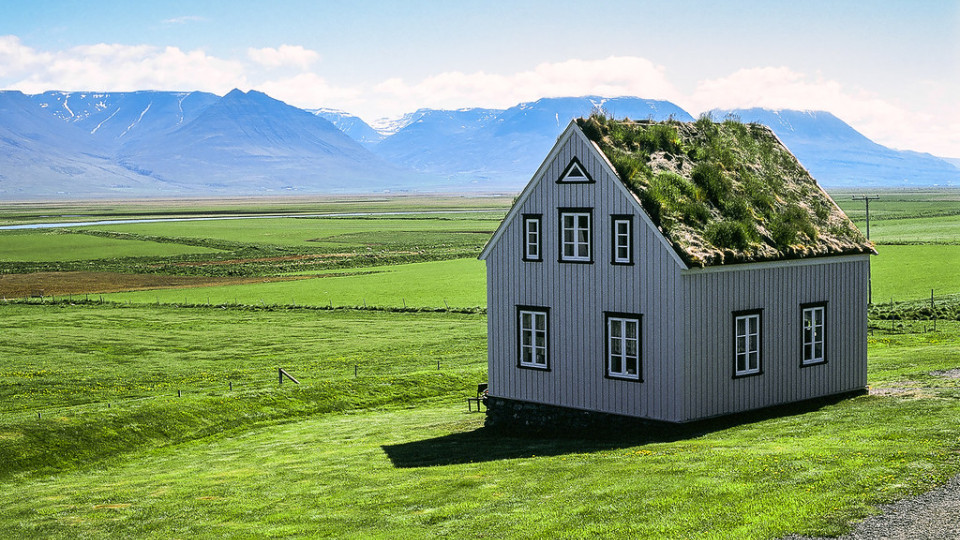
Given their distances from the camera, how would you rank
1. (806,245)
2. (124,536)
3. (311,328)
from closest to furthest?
(124,536)
(806,245)
(311,328)

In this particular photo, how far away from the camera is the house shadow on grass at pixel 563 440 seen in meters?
29.4

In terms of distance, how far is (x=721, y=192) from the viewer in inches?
1328

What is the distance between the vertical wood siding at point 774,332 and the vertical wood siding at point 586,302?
83 cm

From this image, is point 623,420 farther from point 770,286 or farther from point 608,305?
point 770,286

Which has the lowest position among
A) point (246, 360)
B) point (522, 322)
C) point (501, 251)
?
point (246, 360)

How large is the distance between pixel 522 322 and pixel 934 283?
61.9 m

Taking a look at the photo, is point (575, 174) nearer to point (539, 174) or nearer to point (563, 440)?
point (539, 174)

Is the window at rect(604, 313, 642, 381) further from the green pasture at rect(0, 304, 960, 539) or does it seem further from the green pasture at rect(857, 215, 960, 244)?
the green pasture at rect(857, 215, 960, 244)

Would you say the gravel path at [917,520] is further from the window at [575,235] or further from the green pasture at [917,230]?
the green pasture at [917,230]

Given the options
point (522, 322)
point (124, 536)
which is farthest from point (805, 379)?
point (124, 536)

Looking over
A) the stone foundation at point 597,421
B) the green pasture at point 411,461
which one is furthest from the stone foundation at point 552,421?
the green pasture at point 411,461

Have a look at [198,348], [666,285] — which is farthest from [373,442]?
[198,348]

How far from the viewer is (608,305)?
Result: 104 feet

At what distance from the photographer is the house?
30453 millimetres
